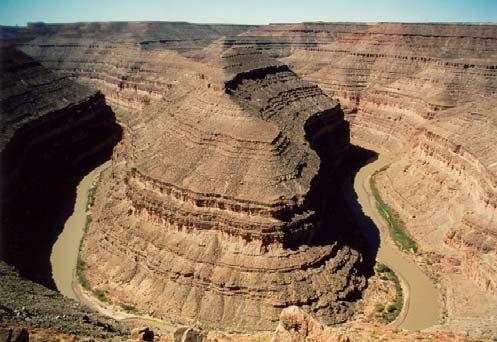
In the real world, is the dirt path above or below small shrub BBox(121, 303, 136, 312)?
above

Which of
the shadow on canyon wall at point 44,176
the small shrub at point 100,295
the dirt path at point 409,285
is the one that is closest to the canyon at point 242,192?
the shadow on canyon wall at point 44,176

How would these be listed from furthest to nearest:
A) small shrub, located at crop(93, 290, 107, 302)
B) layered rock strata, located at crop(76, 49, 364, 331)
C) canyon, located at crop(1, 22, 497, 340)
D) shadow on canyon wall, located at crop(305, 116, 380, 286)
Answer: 1. shadow on canyon wall, located at crop(305, 116, 380, 286)
2. small shrub, located at crop(93, 290, 107, 302)
3. canyon, located at crop(1, 22, 497, 340)
4. layered rock strata, located at crop(76, 49, 364, 331)

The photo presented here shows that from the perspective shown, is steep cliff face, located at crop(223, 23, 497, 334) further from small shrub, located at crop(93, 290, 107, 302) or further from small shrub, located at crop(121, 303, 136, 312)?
small shrub, located at crop(93, 290, 107, 302)

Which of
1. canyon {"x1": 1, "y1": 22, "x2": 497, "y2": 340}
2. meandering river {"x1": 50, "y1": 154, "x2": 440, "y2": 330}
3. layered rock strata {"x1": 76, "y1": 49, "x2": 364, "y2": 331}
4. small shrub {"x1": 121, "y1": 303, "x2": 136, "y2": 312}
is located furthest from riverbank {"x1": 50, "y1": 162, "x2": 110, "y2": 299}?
small shrub {"x1": 121, "y1": 303, "x2": 136, "y2": 312}

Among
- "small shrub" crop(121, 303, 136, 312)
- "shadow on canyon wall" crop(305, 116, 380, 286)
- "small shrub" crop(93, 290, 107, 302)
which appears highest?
"shadow on canyon wall" crop(305, 116, 380, 286)

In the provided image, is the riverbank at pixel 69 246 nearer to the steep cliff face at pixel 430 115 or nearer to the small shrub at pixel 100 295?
the small shrub at pixel 100 295

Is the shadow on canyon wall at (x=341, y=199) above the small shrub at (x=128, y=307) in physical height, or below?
above

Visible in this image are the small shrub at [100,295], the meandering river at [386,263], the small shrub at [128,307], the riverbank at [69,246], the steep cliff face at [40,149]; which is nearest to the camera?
the small shrub at [128,307]

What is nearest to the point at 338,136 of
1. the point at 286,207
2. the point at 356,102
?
the point at 356,102
